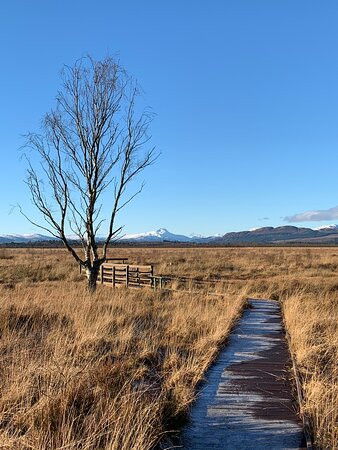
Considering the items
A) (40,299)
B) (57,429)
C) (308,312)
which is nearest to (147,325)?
(308,312)

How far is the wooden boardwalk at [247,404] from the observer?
461cm

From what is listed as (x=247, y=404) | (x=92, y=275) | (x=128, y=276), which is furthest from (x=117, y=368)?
(x=128, y=276)

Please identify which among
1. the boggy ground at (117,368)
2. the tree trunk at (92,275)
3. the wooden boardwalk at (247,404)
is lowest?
the wooden boardwalk at (247,404)

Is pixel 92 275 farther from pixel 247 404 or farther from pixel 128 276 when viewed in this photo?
pixel 247 404

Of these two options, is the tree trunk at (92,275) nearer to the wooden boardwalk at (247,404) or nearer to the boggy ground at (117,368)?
the boggy ground at (117,368)

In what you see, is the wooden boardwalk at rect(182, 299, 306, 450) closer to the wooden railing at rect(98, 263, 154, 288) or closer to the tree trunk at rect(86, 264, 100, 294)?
the tree trunk at rect(86, 264, 100, 294)

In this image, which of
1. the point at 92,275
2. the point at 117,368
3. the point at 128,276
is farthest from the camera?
the point at 128,276

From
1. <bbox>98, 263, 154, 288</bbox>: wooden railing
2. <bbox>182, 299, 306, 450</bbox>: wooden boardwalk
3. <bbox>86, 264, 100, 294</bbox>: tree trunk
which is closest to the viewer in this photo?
<bbox>182, 299, 306, 450</bbox>: wooden boardwalk

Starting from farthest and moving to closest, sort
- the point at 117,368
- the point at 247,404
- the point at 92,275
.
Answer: the point at 92,275, the point at 117,368, the point at 247,404

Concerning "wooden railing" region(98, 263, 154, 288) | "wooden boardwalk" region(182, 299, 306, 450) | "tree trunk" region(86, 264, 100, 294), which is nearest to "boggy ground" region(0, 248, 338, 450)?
"wooden boardwalk" region(182, 299, 306, 450)

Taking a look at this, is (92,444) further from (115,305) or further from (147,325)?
(115,305)

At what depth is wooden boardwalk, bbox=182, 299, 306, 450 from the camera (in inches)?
181

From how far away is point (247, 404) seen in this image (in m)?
5.68

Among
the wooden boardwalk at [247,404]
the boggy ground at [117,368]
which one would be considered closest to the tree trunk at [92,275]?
the boggy ground at [117,368]
